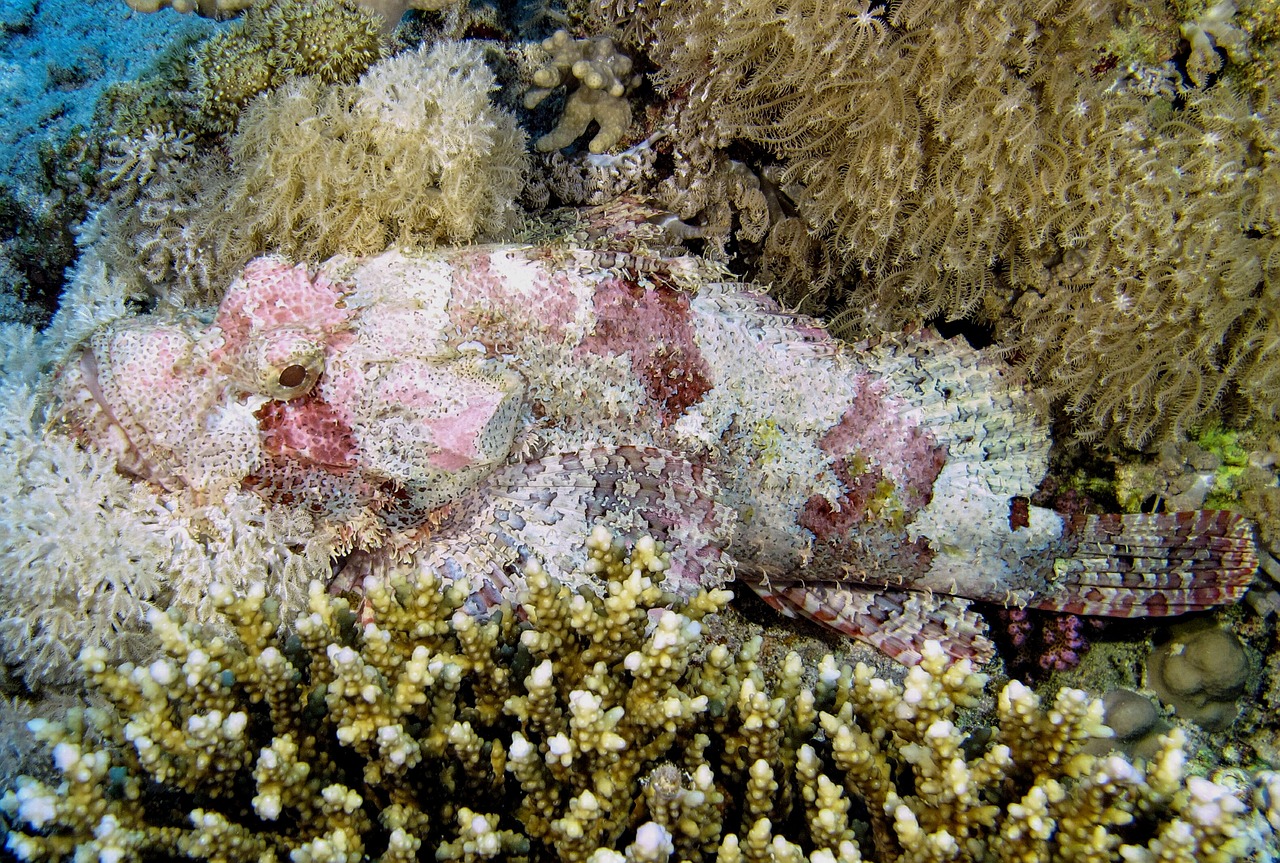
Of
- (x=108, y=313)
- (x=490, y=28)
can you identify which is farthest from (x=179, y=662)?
(x=490, y=28)

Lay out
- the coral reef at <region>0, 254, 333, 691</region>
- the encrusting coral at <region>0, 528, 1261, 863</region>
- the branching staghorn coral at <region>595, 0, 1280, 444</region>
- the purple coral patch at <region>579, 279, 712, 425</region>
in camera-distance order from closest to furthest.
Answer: the encrusting coral at <region>0, 528, 1261, 863</region> → the coral reef at <region>0, 254, 333, 691</region> → the branching staghorn coral at <region>595, 0, 1280, 444</region> → the purple coral patch at <region>579, 279, 712, 425</region>

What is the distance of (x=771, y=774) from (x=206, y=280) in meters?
3.36

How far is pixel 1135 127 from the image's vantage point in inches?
131

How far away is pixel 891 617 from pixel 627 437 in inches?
75.6

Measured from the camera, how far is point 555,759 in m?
2.38

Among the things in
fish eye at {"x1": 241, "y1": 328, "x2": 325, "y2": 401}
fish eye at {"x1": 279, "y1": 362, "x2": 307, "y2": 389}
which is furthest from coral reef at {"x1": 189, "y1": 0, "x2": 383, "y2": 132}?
fish eye at {"x1": 279, "y1": 362, "x2": 307, "y2": 389}

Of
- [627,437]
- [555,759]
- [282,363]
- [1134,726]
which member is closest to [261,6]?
[282,363]

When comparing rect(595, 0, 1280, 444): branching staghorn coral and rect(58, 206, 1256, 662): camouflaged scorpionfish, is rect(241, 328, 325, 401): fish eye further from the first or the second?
rect(595, 0, 1280, 444): branching staghorn coral

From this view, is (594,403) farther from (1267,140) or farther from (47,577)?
(1267,140)

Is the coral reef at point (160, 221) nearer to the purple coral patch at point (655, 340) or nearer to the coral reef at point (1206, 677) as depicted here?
the purple coral patch at point (655, 340)

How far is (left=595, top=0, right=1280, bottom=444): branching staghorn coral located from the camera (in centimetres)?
331

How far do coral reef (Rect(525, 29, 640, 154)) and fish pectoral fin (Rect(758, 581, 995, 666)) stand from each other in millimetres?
2746

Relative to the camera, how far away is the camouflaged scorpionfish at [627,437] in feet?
10.3

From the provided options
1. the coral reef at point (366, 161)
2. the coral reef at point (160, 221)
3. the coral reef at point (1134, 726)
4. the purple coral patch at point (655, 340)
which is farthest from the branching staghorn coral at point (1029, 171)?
the coral reef at point (160, 221)
